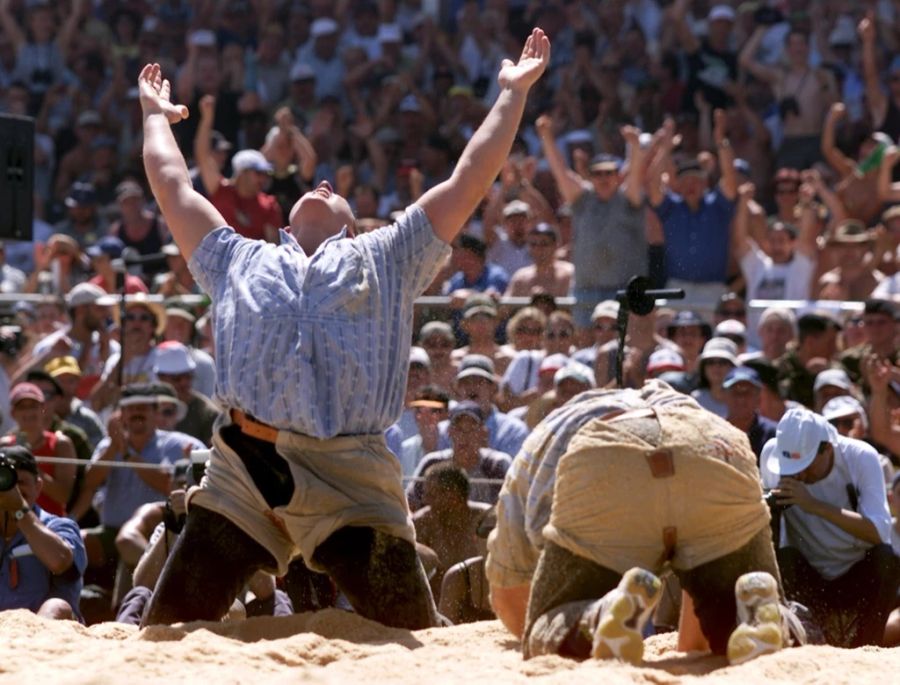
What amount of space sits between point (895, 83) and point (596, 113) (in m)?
2.35

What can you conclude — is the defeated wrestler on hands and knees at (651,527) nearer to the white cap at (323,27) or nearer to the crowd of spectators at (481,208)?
the crowd of spectators at (481,208)

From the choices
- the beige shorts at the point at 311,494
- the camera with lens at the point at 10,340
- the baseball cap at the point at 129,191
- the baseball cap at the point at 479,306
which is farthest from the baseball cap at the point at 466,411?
the baseball cap at the point at 129,191

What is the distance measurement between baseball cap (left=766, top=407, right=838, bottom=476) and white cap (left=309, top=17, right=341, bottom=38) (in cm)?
907

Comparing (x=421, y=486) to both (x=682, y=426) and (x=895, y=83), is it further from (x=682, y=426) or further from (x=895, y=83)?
(x=895, y=83)

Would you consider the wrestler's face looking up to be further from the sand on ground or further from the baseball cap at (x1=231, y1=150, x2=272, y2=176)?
the baseball cap at (x1=231, y1=150, x2=272, y2=176)

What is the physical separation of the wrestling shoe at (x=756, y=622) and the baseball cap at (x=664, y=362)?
554cm

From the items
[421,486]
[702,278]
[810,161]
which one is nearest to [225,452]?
[421,486]

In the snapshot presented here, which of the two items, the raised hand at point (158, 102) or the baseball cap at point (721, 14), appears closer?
the raised hand at point (158, 102)

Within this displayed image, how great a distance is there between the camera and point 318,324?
17.1 feet

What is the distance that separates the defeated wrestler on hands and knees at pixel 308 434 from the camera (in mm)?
5184

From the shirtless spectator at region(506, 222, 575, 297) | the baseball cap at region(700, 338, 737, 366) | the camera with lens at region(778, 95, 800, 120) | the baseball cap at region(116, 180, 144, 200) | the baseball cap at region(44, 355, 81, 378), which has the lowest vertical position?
the baseball cap at region(44, 355, 81, 378)

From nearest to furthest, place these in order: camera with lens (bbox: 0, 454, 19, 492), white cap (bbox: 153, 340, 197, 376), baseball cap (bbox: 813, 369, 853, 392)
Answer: camera with lens (bbox: 0, 454, 19, 492) < baseball cap (bbox: 813, 369, 853, 392) < white cap (bbox: 153, 340, 197, 376)

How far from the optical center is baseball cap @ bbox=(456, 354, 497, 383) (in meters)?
9.77

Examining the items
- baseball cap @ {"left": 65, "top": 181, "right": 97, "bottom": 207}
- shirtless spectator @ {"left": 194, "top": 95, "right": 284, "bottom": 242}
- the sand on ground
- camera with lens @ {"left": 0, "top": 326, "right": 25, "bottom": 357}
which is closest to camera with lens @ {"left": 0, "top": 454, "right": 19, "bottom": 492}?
the sand on ground
